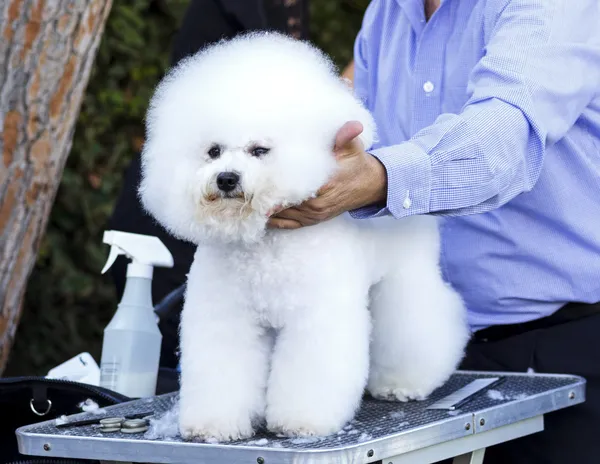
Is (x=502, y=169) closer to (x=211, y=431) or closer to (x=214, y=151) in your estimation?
(x=214, y=151)

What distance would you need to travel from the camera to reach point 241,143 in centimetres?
159

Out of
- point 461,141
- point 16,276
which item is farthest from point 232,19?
point 461,141

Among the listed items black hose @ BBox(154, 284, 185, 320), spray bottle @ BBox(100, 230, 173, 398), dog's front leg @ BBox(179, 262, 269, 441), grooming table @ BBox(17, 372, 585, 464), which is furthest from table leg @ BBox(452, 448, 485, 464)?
black hose @ BBox(154, 284, 185, 320)

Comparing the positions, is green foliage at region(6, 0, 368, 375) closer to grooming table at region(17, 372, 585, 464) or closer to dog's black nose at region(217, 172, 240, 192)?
grooming table at region(17, 372, 585, 464)

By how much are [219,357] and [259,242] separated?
0.19 m

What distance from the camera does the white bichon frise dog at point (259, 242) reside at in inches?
62.4

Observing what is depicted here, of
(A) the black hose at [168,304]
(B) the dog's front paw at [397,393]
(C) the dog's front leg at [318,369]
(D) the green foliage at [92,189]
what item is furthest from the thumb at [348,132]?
(D) the green foliage at [92,189]

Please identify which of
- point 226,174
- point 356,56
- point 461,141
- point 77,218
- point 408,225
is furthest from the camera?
point 77,218

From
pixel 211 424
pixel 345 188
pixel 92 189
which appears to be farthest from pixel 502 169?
pixel 92 189

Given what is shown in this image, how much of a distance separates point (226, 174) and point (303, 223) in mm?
162

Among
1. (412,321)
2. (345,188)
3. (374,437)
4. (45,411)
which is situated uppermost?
(345,188)

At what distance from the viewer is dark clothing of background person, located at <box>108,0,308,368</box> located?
2822 mm

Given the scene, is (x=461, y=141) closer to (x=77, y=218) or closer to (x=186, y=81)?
(x=186, y=81)

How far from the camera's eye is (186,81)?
1682 mm
